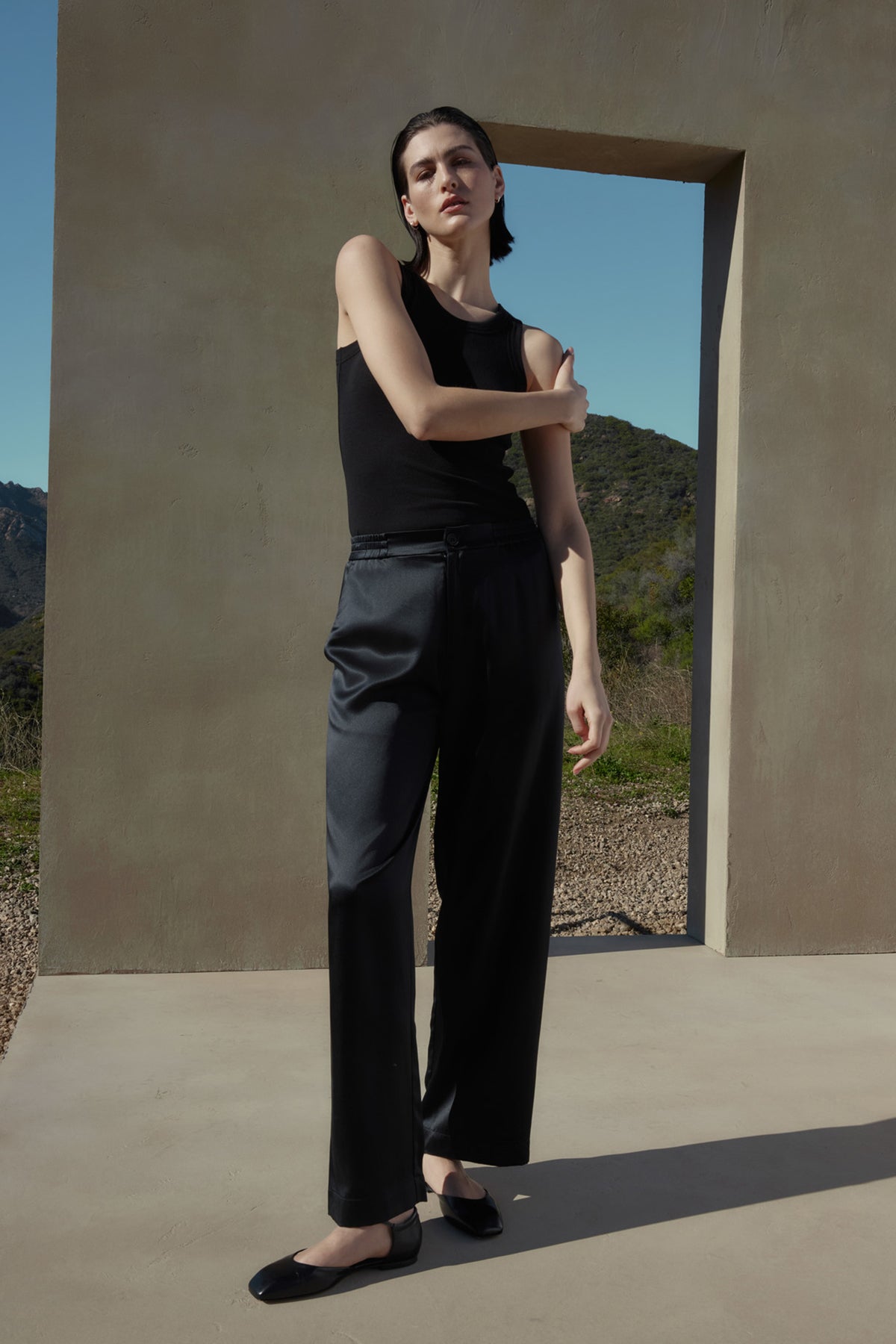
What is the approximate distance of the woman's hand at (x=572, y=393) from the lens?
69.8 inches

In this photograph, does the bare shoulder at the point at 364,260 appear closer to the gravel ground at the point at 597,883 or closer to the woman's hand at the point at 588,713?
the woman's hand at the point at 588,713

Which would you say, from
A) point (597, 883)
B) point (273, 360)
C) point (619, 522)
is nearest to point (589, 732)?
point (273, 360)

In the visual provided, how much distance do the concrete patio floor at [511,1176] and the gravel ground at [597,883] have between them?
619 mm

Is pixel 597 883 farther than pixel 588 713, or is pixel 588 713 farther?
pixel 597 883

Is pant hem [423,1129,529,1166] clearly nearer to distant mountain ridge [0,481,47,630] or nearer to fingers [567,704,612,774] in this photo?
fingers [567,704,612,774]

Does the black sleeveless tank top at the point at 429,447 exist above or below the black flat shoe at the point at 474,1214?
above

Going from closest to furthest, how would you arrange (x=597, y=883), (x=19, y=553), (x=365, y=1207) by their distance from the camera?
(x=365, y=1207) < (x=597, y=883) < (x=19, y=553)

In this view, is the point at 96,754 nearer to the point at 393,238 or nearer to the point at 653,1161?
the point at 393,238

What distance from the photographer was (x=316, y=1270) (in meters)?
1.60

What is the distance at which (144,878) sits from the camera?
127 inches

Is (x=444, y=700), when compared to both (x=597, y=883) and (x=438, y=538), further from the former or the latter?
(x=597, y=883)

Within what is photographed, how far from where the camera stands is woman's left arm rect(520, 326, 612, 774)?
69.7 inches

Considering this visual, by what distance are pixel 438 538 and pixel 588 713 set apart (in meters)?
0.36

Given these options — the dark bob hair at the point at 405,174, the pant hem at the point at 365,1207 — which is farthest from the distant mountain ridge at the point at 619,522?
the pant hem at the point at 365,1207
